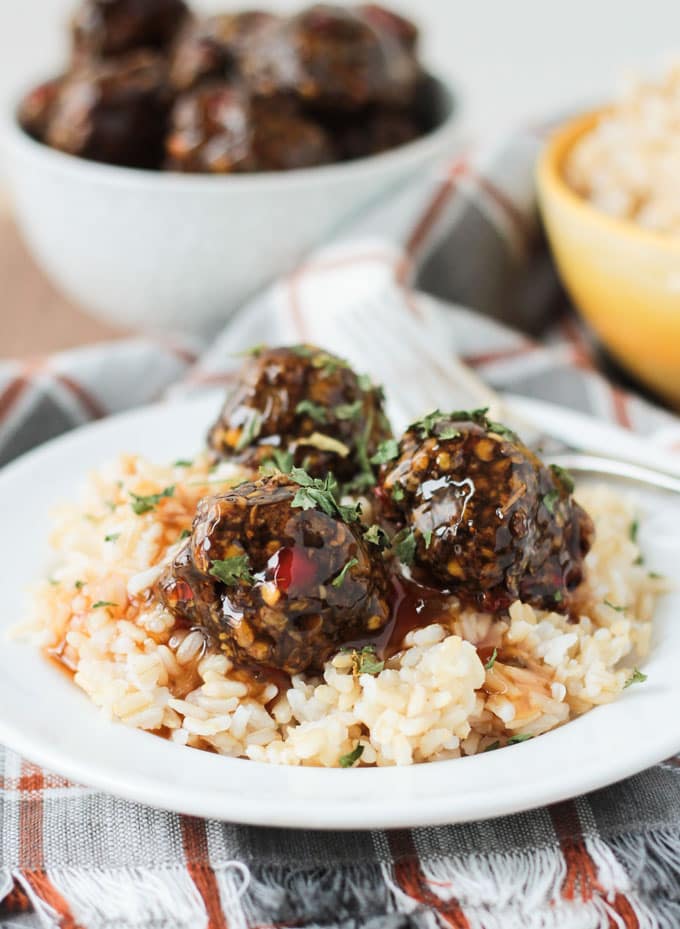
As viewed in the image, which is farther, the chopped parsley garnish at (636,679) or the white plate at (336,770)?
the chopped parsley garnish at (636,679)

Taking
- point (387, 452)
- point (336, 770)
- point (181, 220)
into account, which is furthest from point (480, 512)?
point (181, 220)

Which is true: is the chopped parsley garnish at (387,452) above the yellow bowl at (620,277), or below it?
above

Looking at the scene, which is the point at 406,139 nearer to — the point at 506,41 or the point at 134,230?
the point at 134,230

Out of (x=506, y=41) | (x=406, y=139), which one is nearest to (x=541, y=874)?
(x=406, y=139)

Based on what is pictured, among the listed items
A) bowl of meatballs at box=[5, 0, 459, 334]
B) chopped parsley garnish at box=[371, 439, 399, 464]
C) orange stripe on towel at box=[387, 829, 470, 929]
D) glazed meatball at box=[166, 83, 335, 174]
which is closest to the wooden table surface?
bowl of meatballs at box=[5, 0, 459, 334]

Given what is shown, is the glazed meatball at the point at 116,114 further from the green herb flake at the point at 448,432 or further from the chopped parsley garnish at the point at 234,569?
the chopped parsley garnish at the point at 234,569

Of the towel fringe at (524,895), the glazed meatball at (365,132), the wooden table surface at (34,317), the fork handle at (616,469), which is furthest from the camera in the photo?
the wooden table surface at (34,317)

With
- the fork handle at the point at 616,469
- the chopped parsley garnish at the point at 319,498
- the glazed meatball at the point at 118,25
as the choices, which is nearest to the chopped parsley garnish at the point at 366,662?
the chopped parsley garnish at the point at 319,498
